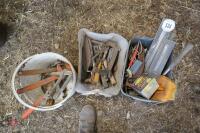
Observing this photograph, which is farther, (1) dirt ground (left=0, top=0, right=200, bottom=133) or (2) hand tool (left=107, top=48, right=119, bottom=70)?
(1) dirt ground (left=0, top=0, right=200, bottom=133)

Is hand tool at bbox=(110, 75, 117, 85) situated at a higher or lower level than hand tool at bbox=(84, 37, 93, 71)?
lower

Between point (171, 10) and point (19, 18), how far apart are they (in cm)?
97

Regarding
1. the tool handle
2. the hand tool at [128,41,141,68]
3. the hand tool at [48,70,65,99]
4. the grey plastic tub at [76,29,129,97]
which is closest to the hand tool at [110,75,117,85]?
the grey plastic tub at [76,29,129,97]

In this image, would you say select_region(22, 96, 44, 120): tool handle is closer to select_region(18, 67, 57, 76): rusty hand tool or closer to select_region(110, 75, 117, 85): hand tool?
select_region(18, 67, 57, 76): rusty hand tool

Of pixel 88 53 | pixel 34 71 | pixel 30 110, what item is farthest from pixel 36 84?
pixel 88 53

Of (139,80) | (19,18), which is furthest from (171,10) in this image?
(19,18)

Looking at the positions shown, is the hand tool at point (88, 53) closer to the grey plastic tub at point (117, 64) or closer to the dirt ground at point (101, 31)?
the grey plastic tub at point (117, 64)

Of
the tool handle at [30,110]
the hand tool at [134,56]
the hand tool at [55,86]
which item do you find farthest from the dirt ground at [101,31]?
the hand tool at [134,56]

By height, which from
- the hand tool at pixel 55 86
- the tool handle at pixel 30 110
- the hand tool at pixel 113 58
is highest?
the hand tool at pixel 113 58

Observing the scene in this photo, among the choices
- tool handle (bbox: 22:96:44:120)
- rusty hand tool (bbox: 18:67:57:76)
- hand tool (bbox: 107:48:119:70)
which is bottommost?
tool handle (bbox: 22:96:44:120)

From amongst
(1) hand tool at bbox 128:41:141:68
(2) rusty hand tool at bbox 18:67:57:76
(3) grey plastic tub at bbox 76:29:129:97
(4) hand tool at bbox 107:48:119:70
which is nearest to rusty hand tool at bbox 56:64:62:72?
(2) rusty hand tool at bbox 18:67:57:76

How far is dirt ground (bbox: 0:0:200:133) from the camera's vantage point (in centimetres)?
193

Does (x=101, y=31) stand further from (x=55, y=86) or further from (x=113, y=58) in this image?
(x=55, y=86)

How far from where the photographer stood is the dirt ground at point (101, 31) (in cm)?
193
